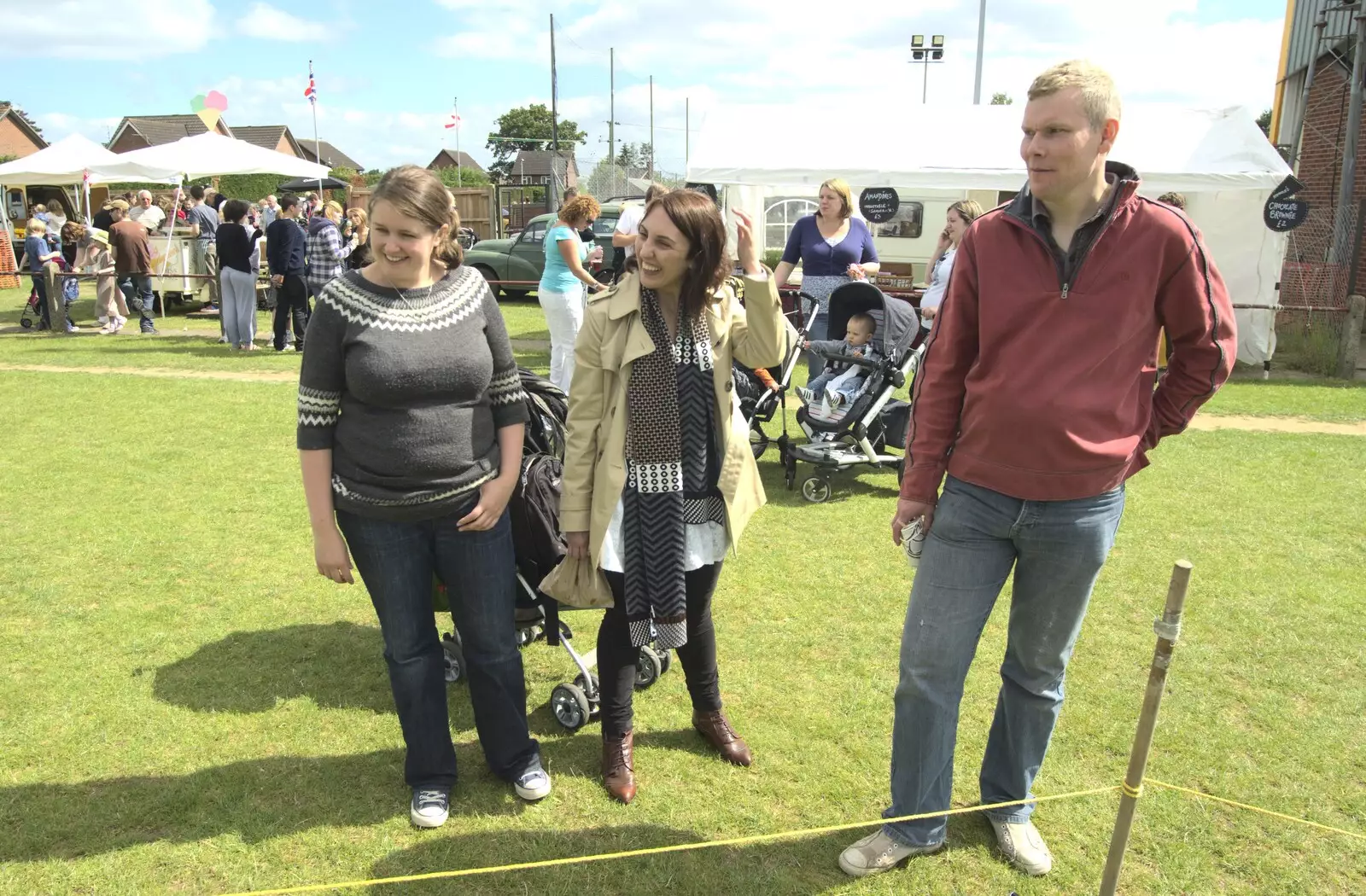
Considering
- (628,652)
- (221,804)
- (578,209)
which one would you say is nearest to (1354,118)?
(578,209)

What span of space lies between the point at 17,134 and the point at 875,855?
222ft

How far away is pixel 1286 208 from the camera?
11.3 m

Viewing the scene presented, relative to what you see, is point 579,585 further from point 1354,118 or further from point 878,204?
point 1354,118

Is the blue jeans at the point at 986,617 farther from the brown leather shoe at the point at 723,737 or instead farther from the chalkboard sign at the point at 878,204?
the chalkboard sign at the point at 878,204

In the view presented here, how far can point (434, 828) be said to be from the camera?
2.94 meters

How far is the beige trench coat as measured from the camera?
2.81 m

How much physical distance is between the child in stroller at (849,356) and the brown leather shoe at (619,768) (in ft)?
12.2

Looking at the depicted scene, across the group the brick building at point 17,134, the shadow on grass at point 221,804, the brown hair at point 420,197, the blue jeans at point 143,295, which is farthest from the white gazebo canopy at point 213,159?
the brick building at point 17,134

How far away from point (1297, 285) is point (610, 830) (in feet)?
49.8

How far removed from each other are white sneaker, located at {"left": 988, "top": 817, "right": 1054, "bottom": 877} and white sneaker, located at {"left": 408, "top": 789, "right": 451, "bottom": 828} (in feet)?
5.68

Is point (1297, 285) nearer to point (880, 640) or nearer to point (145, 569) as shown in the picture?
point (880, 640)

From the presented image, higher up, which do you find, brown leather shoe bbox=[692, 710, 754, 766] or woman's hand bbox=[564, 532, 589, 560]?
woman's hand bbox=[564, 532, 589, 560]

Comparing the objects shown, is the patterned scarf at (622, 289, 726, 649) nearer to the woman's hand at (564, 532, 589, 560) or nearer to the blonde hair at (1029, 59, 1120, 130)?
the woman's hand at (564, 532, 589, 560)

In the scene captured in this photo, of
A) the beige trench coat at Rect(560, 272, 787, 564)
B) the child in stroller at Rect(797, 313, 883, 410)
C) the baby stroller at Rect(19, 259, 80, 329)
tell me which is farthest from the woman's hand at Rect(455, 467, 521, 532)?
the baby stroller at Rect(19, 259, 80, 329)
